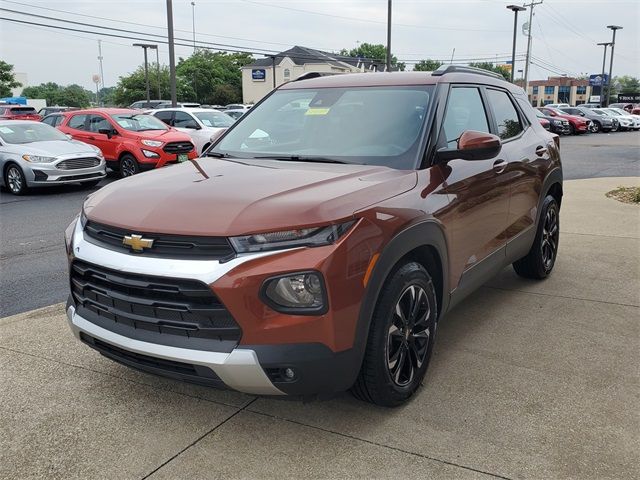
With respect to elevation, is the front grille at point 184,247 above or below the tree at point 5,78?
below

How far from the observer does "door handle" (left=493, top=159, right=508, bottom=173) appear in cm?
415

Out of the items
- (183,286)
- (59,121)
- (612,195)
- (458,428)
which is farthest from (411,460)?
(59,121)

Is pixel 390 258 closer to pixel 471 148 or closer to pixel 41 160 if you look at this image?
pixel 471 148

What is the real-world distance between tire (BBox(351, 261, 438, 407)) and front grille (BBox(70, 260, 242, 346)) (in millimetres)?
715

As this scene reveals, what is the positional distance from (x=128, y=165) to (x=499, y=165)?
1132 cm

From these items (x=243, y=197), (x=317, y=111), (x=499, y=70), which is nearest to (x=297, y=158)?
(x=317, y=111)

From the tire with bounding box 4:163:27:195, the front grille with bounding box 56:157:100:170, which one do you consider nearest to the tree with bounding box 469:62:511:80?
the front grille with bounding box 56:157:100:170

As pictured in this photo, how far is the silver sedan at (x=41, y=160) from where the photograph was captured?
1192 centimetres

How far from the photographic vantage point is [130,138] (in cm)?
1371

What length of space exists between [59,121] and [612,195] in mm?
14877

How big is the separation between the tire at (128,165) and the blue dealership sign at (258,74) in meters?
62.6

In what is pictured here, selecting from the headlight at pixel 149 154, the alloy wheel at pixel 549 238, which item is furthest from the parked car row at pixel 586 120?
the alloy wheel at pixel 549 238

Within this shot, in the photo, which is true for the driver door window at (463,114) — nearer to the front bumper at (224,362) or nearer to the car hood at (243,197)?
the car hood at (243,197)

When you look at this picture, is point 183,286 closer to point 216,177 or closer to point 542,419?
point 216,177
